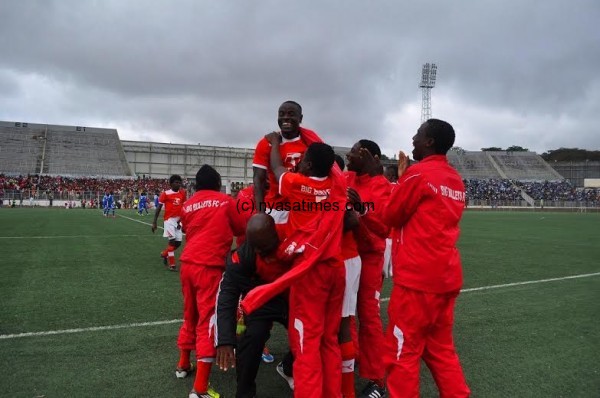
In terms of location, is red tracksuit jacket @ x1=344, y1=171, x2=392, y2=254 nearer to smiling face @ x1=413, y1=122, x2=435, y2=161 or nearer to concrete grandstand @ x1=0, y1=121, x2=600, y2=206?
smiling face @ x1=413, y1=122, x2=435, y2=161

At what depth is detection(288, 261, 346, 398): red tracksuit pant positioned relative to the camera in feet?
10.9

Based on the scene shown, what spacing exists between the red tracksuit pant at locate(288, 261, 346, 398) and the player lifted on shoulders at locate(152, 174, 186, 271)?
765cm

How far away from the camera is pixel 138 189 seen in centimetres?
5125

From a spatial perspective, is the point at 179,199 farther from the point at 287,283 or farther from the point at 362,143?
the point at 287,283

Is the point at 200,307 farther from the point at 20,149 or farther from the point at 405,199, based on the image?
the point at 20,149

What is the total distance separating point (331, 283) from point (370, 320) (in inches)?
42.7

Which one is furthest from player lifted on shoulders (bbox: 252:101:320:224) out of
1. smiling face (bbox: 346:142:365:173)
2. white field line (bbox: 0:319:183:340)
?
white field line (bbox: 0:319:183:340)

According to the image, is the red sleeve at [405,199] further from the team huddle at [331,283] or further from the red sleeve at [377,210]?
the red sleeve at [377,210]

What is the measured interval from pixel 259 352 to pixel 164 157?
236 feet

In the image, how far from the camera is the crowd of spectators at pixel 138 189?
45406 mm

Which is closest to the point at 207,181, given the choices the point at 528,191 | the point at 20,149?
Answer: the point at 20,149

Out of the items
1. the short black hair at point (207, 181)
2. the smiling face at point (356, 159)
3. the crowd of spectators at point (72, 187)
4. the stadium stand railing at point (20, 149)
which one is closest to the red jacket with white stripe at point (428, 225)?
the smiling face at point (356, 159)

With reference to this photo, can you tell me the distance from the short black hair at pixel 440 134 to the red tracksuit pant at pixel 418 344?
1.17 m

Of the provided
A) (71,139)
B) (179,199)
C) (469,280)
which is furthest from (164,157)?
(469,280)
